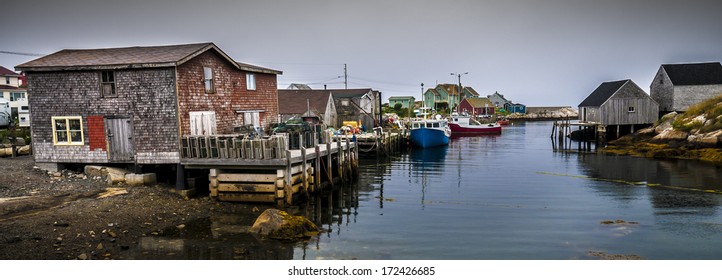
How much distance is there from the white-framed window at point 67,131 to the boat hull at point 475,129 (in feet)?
197

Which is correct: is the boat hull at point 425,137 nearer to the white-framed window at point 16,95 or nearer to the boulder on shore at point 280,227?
the boulder on shore at point 280,227

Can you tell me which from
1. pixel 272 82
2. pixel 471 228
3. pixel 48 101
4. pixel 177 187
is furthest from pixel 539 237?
pixel 48 101

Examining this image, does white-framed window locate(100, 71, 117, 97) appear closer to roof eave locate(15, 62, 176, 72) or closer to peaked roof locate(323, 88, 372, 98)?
roof eave locate(15, 62, 176, 72)

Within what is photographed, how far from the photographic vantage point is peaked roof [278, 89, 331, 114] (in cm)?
4941

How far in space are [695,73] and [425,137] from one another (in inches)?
1114

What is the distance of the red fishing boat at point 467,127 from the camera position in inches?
2889

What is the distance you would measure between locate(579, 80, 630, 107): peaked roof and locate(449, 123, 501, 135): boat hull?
1636 centimetres

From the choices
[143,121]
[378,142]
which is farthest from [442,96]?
[143,121]

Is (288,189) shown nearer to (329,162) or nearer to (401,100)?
(329,162)

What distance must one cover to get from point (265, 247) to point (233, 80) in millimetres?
12300

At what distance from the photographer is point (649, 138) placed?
4738cm

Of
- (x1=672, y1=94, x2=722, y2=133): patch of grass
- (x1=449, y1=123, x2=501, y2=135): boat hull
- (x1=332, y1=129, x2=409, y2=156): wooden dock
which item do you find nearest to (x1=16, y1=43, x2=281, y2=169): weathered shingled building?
(x1=332, y1=129, x2=409, y2=156): wooden dock

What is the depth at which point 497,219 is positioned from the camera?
59.2ft

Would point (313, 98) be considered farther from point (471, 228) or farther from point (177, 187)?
point (471, 228)
